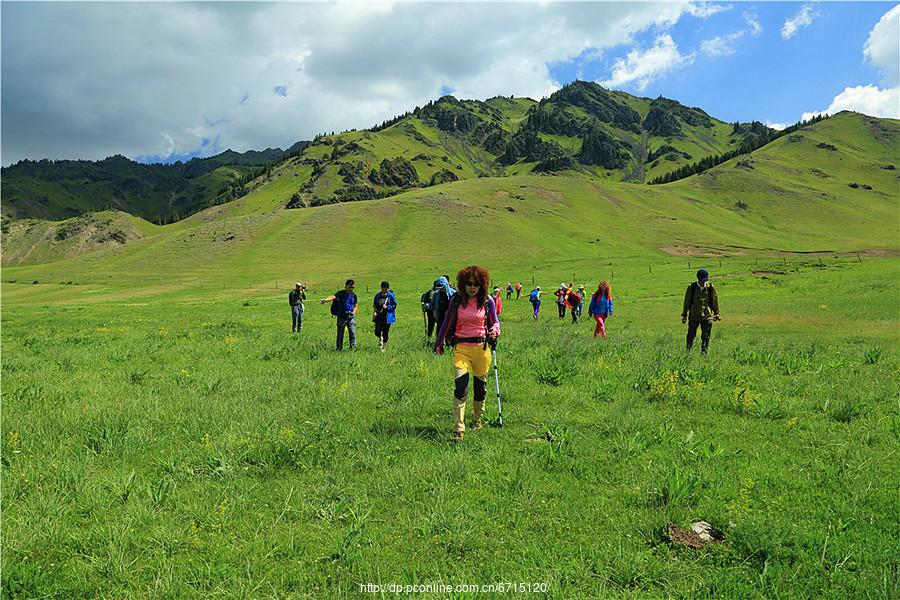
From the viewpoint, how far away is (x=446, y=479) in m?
5.85

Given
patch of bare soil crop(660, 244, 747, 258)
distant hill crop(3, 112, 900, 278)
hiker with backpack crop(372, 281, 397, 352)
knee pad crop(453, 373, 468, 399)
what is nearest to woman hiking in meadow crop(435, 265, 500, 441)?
knee pad crop(453, 373, 468, 399)

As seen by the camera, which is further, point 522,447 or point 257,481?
point 522,447

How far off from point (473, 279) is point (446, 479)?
333 centimetres

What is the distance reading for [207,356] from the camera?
47.7ft

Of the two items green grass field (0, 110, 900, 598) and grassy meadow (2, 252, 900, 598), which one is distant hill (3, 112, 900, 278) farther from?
grassy meadow (2, 252, 900, 598)

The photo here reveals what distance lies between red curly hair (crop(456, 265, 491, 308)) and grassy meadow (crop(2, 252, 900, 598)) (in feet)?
7.41

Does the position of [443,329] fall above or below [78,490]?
above

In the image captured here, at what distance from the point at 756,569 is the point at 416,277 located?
230ft

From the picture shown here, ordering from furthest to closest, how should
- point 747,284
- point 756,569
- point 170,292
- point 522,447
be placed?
1. point 170,292
2. point 747,284
3. point 522,447
4. point 756,569

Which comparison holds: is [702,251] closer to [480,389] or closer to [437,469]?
[480,389]

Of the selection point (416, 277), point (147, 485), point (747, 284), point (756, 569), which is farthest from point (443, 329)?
point (416, 277)

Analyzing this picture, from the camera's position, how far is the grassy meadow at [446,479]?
413 cm

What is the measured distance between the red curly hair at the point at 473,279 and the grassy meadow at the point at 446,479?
2260 millimetres

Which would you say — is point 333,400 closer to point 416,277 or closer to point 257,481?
point 257,481
